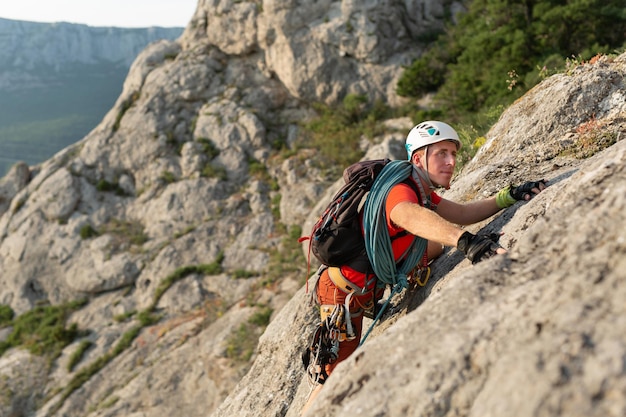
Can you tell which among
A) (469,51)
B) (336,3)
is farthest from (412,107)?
(336,3)

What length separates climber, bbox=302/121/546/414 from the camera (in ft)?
12.6

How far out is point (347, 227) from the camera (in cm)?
418

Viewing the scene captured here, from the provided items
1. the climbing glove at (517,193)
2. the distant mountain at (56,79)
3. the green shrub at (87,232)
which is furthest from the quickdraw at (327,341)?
the distant mountain at (56,79)

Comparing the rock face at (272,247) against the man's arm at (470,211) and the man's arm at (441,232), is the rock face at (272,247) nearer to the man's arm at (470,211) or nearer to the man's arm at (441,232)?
the man's arm at (470,211)

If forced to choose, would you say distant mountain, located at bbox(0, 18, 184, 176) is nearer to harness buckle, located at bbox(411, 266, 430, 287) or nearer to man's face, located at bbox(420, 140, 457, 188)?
harness buckle, located at bbox(411, 266, 430, 287)

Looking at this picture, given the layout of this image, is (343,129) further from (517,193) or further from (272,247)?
(517,193)

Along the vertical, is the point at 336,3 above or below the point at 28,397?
above

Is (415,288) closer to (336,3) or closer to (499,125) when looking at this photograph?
(499,125)

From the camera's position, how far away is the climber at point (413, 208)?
3.85 meters

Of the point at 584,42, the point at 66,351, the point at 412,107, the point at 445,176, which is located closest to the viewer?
the point at 445,176

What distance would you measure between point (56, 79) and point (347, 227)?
19354 centimetres

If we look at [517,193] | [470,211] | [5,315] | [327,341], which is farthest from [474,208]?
[5,315]

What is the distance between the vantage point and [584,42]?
18.8 m

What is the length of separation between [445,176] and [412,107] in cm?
2340
